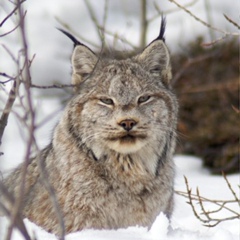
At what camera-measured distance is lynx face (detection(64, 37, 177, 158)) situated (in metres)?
5.85

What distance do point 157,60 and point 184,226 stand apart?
1.26 m

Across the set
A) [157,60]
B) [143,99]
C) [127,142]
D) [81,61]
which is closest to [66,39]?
[157,60]

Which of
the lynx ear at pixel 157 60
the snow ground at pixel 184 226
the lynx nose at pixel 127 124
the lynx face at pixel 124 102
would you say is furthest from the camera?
the lynx ear at pixel 157 60

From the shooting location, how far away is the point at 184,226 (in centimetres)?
668

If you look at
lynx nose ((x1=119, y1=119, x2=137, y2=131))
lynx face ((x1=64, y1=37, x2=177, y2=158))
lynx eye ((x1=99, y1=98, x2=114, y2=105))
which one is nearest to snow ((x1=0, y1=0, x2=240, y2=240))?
lynx face ((x1=64, y1=37, x2=177, y2=158))

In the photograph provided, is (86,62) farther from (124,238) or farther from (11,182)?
(124,238)

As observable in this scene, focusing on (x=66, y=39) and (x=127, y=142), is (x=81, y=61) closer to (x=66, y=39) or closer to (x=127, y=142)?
(x=127, y=142)

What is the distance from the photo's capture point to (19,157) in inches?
436

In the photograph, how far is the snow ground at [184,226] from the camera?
4875 mm

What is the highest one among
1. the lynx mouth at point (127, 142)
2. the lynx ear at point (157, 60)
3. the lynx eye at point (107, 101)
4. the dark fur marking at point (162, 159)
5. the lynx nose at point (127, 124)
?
the lynx ear at point (157, 60)

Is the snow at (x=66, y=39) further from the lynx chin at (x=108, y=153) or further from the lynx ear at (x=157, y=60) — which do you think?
the lynx chin at (x=108, y=153)

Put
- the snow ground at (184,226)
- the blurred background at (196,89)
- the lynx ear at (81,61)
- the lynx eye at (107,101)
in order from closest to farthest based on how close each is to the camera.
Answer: the snow ground at (184,226)
the lynx eye at (107,101)
the lynx ear at (81,61)
the blurred background at (196,89)

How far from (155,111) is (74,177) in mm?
702

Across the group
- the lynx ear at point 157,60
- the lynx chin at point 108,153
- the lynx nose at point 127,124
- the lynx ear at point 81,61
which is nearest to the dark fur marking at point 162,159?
the lynx chin at point 108,153
